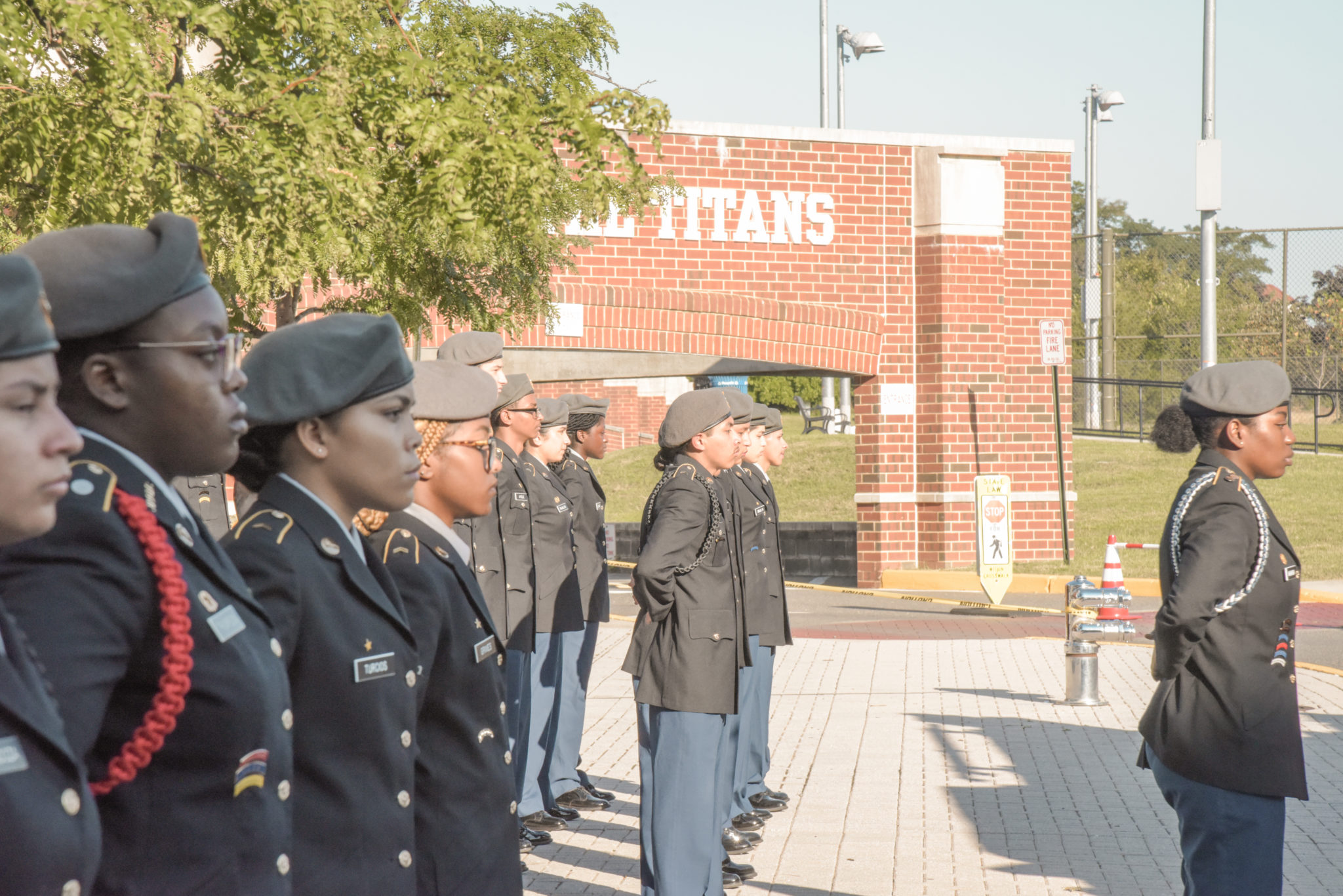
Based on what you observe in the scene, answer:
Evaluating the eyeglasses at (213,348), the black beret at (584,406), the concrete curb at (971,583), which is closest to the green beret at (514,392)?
the black beret at (584,406)

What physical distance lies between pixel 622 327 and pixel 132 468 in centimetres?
1477

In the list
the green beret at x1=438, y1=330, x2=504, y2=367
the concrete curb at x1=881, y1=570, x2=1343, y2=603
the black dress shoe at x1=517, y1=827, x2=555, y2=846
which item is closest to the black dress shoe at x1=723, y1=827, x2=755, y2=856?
the black dress shoe at x1=517, y1=827, x2=555, y2=846

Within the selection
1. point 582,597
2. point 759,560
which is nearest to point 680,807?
point 759,560

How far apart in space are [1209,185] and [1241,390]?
49.2ft

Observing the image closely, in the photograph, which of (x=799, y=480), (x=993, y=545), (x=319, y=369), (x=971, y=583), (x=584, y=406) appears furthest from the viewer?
(x=799, y=480)

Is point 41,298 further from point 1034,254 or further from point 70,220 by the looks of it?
point 1034,254

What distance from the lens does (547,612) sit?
7.71 meters

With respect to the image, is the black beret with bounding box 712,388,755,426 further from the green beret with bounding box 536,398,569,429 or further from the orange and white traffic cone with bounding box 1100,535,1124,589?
the orange and white traffic cone with bounding box 1100,535,1124,589

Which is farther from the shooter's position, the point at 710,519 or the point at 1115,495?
the point at 1115,495

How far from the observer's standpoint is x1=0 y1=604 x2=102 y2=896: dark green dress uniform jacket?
1.53 meters

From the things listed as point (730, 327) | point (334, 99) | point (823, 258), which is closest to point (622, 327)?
point (730, 327)

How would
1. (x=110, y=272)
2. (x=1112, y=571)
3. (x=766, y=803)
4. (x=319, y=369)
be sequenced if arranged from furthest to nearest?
1. (x=1112, y=571)
2. (x=766, y=803)
3. (x=319, y=369)
4. (x=110, y=272)

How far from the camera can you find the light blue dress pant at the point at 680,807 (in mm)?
5203

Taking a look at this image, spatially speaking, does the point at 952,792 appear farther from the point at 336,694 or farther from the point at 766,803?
the point at 336,694
